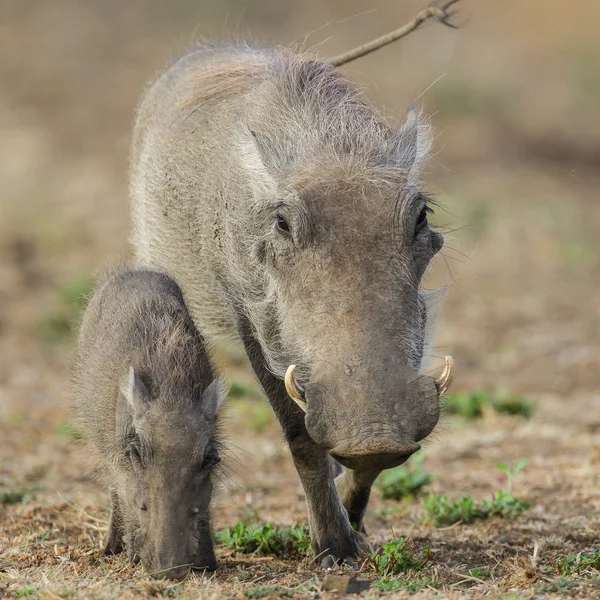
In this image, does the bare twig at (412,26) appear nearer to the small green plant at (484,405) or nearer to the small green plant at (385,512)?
the small green plant at (385,512)

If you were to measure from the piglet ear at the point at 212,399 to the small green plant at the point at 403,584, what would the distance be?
0.86 m

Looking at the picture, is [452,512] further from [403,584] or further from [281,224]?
[281,224]

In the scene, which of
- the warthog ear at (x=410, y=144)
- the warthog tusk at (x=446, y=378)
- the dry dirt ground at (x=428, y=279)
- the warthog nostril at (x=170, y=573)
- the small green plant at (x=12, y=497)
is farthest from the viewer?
the small green plant at (x=12, y=497)

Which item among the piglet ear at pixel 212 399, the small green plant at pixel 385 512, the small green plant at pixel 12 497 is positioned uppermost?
the piglet ear at pixel 212 399

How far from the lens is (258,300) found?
4.90 m

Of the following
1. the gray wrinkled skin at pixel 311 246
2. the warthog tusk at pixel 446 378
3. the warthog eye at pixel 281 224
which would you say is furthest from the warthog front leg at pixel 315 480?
the warthog tusk at pixel 446 378

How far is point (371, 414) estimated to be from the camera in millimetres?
3943

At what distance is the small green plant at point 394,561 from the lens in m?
4.55

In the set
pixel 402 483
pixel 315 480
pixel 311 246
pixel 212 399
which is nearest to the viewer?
pixel 311 246

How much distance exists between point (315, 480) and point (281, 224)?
1.12 m

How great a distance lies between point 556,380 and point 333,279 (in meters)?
5.07

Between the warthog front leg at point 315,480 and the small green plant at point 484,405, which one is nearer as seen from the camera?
the warthog front leg at point 315,480

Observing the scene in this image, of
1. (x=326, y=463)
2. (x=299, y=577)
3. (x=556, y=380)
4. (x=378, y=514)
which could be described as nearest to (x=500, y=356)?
(x=556, y=380)

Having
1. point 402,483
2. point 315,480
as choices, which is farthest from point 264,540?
point 402,483
